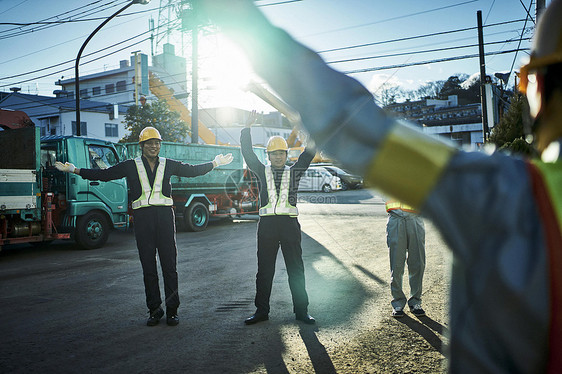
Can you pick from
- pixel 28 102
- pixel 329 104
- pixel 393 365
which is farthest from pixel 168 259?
pixel 28 102

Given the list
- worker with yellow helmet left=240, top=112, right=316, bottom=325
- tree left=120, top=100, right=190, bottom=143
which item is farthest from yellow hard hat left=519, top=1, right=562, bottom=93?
tree left=120, top=100, right=190, bottom=143

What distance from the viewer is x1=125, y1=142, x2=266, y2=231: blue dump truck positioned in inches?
543

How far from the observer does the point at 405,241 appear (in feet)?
17.9

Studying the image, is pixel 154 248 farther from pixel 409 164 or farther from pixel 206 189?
pixel 206 189

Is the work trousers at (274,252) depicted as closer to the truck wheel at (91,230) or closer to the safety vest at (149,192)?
the safety vest at (149,192)

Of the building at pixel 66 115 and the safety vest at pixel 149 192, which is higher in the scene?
the building at pixel 66 115

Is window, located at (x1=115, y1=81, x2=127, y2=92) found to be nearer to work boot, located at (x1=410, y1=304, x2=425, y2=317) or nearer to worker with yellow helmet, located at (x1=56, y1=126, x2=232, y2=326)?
worker with yellow helmet, located at (x1=56, y1=126, x2=232, y2=326)

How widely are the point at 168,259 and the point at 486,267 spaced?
5086 millimetres

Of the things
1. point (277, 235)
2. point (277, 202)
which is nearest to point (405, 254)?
point (277, 235)

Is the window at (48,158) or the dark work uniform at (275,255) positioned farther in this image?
the window at (48,158)

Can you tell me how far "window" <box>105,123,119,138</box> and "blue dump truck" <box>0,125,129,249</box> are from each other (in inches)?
1340

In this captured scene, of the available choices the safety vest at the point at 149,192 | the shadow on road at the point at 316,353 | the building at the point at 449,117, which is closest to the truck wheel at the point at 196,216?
the safety vest at the point at 149,192

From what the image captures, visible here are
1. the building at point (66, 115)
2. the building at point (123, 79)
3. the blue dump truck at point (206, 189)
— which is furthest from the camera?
the building at point (123, 79)

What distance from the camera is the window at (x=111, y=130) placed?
4312 cm
